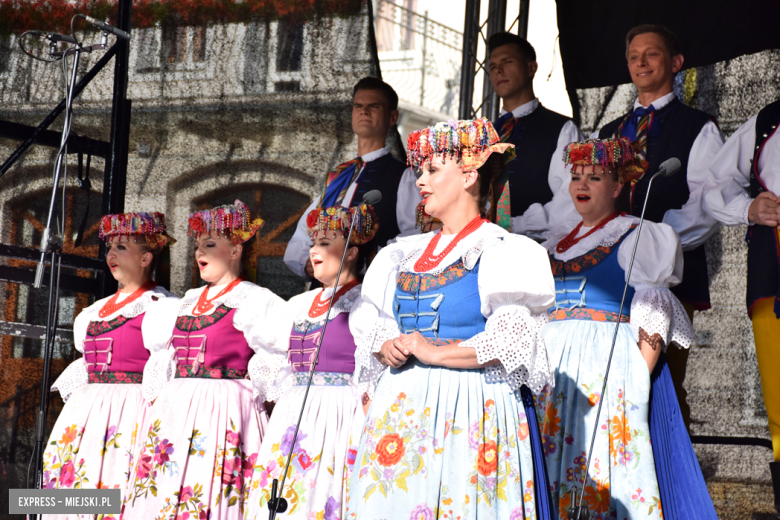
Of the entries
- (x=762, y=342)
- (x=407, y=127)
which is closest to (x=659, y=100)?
(x=762, y=342)

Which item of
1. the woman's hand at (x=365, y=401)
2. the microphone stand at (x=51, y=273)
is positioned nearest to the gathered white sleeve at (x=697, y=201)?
the woman's hand at (x=365, y=401)

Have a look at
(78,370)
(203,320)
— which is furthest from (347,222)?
(78,370)

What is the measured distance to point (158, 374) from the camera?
166 inches

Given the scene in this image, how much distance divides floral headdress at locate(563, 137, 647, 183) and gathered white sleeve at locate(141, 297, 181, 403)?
6.44 ft

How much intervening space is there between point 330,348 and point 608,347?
112 cm

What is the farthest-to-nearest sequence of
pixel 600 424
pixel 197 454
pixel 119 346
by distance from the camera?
pixel 119 346
pixel 197 454
pixel 600 424

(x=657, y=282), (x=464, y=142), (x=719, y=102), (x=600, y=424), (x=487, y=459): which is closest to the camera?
(x=487, y=459)

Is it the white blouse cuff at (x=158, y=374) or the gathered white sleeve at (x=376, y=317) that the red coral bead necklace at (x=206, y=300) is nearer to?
the white blouse cuff at (x=158, y=374)

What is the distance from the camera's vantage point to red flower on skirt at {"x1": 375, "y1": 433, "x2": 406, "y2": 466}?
8.35ft

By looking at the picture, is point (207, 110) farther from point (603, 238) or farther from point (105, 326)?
point (603, 238)

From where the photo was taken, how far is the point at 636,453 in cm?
327

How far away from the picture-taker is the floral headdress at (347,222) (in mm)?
3980

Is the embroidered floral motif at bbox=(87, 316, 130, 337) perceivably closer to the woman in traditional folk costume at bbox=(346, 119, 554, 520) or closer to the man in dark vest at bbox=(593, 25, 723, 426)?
the woman in traditional folk costume at bbox=(346, 119, 554, 520)

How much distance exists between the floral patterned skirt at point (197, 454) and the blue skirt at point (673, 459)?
165cm
